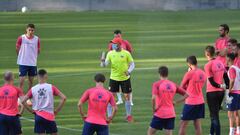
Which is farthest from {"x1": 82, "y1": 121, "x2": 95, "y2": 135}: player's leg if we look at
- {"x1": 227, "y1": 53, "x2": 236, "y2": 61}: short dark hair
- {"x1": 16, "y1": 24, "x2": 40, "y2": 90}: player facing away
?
{"x1": 16, "y1": 24, "x2": 40, "y2": 90}: player facing away

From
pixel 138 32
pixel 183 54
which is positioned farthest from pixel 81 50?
pixel 138 32

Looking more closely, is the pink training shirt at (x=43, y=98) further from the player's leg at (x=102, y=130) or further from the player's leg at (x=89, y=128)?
the player's leg at (x=102, y=130)

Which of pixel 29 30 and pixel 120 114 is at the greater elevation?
pixel 29 30

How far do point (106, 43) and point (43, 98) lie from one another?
27.5m

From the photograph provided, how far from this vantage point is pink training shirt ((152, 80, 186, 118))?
1761 cm

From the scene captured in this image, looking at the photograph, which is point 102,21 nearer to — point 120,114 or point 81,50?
point 81,50

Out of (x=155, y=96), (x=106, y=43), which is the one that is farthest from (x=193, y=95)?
(x=106, y=43)

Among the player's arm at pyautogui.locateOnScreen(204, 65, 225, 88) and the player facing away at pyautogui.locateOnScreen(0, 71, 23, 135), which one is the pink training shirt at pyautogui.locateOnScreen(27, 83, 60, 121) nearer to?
the player facing away at pyautogui.locateOnScreen(0, 71, 23, 135)

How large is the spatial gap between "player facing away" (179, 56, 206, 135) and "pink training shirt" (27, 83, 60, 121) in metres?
3.19

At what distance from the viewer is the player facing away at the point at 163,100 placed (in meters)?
17.6

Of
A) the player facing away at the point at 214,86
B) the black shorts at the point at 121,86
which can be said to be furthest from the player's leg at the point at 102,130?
the black shorts at the point at 121,86

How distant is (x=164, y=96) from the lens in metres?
17.7

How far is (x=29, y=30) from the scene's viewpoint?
2528 cm

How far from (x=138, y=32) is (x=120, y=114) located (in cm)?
2817
